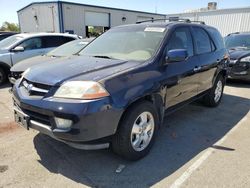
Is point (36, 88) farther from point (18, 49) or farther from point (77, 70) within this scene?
point (18, 49)

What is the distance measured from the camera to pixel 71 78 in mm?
2832

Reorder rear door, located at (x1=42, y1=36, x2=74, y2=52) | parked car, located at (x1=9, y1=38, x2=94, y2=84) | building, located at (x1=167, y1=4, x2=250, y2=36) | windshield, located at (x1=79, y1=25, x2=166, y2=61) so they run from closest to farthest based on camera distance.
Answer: windshield, located at (x1=79, y1=25, x2=166, y2=61) < parked car, located at (x1=9, y1=38, x2=94, y2=84) < rear door, located at (x1=42, y1=36, x2=74, y2=52) < building, located at (x1=167, y1=4, x2=250, y2=36)

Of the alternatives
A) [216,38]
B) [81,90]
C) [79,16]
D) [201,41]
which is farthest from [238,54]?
[79,16]

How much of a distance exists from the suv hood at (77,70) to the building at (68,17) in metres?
19.2

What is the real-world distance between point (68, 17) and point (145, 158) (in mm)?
20645

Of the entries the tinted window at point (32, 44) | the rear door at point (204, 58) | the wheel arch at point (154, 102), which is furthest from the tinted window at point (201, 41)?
the tinted window at point (32, 44)

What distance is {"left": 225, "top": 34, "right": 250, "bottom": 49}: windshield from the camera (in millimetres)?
9155

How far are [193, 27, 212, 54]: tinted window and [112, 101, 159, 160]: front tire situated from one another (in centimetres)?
192

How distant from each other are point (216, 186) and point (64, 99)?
1948 mm

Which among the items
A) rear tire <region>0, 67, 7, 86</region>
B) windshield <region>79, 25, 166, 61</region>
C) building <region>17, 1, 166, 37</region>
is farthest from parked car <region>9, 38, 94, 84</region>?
building <region>17, 1, 166, 37</region>

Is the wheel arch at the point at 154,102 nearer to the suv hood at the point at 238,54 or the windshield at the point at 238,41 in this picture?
the suv hood at the point at 238,54

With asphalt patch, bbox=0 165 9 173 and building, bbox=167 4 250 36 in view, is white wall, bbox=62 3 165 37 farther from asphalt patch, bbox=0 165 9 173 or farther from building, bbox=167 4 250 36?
asphalt patch, bbox=0 165 9 173

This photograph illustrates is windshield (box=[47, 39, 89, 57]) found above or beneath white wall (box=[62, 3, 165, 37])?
beneath

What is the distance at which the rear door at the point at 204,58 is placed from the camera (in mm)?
4535
